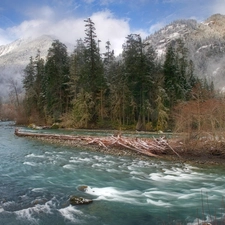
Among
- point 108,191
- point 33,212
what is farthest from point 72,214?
point 108,191

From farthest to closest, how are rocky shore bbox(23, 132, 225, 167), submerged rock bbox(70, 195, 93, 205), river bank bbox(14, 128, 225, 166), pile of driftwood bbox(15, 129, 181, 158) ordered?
pile of driftwood bbox(15, 129, 181, 158)
river bank bbox(14, 128, 225, 166)
rocky shore bbox(23, 132, 225, 167)
submerged rock bbox(70, 195, 93, 205)

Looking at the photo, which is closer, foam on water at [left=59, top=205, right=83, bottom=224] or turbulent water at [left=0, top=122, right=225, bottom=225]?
foam on water at [left=59, top=205, right=83, bottom=224]

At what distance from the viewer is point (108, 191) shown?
34.7ft

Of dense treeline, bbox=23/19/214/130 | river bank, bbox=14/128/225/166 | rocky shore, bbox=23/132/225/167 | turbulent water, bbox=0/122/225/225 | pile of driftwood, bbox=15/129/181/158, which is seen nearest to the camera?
turbulent water, bbox=0/122/225/225

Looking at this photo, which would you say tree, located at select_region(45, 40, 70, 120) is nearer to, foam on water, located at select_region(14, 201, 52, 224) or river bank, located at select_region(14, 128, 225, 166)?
river bank, located at select_region(14, 128, 225, 166)

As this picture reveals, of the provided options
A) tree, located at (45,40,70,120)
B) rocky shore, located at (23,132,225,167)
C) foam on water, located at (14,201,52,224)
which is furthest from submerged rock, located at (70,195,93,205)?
tree, located at (45,40,70,120)

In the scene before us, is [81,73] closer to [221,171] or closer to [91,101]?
[91,101]

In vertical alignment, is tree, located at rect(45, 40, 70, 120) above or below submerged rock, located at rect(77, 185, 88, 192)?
above

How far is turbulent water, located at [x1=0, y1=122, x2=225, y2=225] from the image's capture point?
798 centimetres

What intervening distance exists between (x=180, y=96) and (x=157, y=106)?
16.0 feet

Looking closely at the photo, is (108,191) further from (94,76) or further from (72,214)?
(94,76)

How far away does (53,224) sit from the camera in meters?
7.41

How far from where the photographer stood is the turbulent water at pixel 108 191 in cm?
798

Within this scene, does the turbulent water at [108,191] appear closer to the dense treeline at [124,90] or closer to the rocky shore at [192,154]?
the rocky shore at [192,154]
